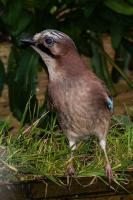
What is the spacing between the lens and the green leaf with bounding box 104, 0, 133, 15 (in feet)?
28.2

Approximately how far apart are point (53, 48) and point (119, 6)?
1.98 meters

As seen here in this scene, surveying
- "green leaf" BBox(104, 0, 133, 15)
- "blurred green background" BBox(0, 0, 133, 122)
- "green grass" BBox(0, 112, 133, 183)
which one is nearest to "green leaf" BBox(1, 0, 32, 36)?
"blurred green background" BBox(0, 0, 133, 122)

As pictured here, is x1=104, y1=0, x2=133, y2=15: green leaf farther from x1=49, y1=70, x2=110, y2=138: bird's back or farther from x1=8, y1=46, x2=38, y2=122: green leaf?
x1=49, y1=70, x2=110, y2=138: bird's back

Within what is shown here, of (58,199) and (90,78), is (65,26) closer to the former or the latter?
(90,78)

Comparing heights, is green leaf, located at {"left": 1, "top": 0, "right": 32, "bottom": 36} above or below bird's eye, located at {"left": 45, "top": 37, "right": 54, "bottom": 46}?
below

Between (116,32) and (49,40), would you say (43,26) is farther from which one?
(49,40)

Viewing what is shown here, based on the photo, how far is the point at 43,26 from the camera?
28.8 feet

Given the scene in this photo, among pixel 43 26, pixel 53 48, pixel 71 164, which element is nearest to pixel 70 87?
pixel 53 48

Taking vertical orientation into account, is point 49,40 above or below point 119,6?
above

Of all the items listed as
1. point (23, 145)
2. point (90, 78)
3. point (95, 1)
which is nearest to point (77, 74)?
point (90, 78)

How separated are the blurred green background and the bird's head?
1617 millimetres

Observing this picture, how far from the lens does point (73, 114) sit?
6.70 meters

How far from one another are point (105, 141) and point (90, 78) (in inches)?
16.7

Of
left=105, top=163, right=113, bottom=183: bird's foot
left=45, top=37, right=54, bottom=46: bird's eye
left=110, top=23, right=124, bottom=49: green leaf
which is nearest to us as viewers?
left=105, top=163, right=113, bottom=183: bird's foot
